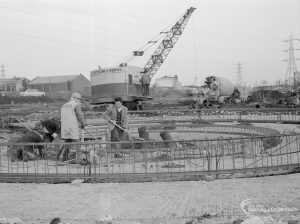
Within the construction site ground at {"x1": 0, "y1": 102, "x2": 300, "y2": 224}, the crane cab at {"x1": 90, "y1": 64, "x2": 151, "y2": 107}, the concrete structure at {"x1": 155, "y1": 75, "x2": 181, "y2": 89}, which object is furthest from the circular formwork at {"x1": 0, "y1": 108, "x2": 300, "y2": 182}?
the concrete structure at {"x1": 155, "y1": 75, "x2": 181, "y2": 89}

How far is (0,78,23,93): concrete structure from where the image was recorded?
245 ft

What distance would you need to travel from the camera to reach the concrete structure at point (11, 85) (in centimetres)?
7481

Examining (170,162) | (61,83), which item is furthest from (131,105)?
(61,83)

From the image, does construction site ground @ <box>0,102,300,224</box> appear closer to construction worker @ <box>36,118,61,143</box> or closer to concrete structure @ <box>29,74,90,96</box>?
construction worker @ <box>36,118,61,143</box>

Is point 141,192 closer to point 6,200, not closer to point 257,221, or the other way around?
point 6,200

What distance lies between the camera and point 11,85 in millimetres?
75625

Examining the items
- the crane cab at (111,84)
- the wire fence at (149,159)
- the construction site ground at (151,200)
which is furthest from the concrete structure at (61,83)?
the construction site ground at (151,200)

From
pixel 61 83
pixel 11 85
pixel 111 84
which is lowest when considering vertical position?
pixel 111 84

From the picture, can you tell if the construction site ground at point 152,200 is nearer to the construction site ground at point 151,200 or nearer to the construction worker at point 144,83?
the construction site ground at point 151,200

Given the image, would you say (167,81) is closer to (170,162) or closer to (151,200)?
(170,162)

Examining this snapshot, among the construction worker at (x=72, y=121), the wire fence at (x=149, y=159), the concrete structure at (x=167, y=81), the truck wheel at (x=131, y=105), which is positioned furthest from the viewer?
the concrete structure at (x=167, y=81)

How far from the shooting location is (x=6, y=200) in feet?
20.2

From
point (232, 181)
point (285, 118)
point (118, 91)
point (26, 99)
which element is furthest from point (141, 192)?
point (26, 99)

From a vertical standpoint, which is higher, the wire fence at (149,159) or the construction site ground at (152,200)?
the wire fence at (149,159)
